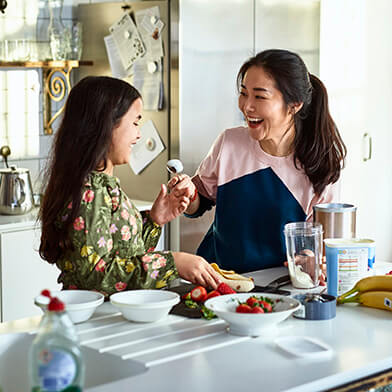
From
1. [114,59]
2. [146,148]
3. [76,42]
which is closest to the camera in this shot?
[146,148]

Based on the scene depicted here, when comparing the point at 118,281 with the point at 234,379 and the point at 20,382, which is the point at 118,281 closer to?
the point at 20,382

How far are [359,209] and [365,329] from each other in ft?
8.11

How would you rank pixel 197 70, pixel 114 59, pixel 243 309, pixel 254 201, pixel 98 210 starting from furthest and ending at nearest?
pixel 114 59
pixel 197 70
pixel 254 201
pixel 98 210
pixel 243 309

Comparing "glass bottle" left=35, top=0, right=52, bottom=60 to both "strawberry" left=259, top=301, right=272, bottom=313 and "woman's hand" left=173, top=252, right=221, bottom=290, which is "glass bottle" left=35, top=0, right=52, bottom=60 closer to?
"woman's hand" left=173, top=252, right=221, bottom=290

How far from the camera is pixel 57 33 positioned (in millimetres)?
3695

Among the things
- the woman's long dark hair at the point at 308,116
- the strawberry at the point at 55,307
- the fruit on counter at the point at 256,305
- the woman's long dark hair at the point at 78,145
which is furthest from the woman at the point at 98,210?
the strawberry at the point at 55,307

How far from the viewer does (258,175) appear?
8.74ft

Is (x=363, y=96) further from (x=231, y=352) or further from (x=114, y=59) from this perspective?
(x=231, y=352)

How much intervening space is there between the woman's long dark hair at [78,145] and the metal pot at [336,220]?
2.31 feet

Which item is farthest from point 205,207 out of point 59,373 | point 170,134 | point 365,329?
point 59,373

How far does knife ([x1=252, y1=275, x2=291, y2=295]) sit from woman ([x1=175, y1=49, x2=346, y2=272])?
1.05 feet

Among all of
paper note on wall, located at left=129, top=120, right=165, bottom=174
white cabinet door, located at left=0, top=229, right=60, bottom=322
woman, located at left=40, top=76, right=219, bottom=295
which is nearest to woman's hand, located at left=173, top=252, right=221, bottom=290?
woman, located at left=40, top=76, right=219, bottom=295

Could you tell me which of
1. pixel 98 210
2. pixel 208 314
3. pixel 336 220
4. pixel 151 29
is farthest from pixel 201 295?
pixel 151 29

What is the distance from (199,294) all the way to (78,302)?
319 millimetres
